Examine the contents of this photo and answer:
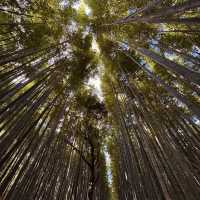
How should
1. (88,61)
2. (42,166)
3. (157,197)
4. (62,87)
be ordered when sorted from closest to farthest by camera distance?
(157,197)
(42,166)
(62,87)
(88,61)

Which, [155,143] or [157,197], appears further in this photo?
[155,143]

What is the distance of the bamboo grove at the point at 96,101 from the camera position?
4.55 metres

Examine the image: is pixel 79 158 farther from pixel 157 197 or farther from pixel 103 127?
pixel 157 197

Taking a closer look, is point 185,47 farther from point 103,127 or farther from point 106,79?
point 103,127

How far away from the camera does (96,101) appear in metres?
8.23

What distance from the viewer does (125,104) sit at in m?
6.69

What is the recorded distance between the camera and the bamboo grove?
455cm

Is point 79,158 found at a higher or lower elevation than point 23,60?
lower

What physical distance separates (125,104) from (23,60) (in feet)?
9.24

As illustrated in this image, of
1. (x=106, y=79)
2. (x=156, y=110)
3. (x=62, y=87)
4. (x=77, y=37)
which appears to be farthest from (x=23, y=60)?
(x=156, y=110)

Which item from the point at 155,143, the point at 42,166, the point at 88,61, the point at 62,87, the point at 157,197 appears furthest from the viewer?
the point at 88,61

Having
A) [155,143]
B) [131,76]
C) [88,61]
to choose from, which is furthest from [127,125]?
[88,61]

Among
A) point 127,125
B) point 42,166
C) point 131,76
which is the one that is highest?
point 131,76

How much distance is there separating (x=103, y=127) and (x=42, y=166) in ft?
9.87
